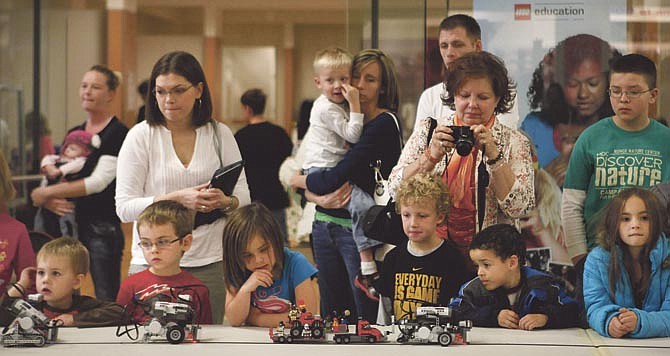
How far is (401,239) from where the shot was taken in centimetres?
363

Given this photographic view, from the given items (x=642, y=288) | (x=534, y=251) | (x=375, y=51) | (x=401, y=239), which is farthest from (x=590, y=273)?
(x=375, y=51)

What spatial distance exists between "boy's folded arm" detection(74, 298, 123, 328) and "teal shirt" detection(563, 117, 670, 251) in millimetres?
1702

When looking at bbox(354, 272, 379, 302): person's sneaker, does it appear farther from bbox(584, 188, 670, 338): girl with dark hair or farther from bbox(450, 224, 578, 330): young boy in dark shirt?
bbox(584, 188, 670, 338): girl with dark hair

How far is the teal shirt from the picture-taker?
11.9ft

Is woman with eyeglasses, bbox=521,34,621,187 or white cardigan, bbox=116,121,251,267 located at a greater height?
woman with eyeglasses, bbox=521,34,621,187

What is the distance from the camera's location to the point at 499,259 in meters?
3.19

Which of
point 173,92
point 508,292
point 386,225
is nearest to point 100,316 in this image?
point 173,92

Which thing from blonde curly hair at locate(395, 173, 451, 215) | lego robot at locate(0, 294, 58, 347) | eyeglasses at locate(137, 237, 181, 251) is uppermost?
blonde curly hair at locate(395, 173, 451, 215)

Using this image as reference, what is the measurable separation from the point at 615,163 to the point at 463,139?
65 cm

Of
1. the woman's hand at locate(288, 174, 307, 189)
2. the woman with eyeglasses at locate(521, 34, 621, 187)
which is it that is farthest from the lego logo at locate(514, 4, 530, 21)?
the woman's hand at locate(288, 174, 307, 189)

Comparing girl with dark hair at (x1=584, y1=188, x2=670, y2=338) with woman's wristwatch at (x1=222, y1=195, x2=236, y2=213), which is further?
woman's wristwatch at (x1=222, y1=195, x2=236, y2=213)

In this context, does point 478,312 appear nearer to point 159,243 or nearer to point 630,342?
point 630,342

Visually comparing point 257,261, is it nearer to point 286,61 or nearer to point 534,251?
point 534,251

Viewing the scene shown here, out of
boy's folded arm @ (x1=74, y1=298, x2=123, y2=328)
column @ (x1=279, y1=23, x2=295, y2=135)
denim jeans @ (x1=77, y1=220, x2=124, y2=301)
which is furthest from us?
column @ (x1=279, y1=23, x2=295, y2=135)
